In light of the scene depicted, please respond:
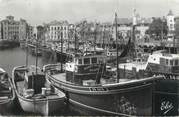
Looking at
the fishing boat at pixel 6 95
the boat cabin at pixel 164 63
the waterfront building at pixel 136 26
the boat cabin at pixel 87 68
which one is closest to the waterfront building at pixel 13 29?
the waterfront building at pixel 136 26

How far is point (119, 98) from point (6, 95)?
18.8 feet

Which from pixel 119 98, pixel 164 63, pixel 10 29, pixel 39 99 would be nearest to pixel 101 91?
pixel 119 98

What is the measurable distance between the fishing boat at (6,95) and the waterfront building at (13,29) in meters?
63.9

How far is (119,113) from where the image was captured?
12789 mm

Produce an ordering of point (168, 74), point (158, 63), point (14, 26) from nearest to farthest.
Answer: point (168, 74), point (158, 63), point (14, 26)

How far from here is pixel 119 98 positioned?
1262 centimetres

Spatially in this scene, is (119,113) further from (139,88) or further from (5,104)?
(5,104)

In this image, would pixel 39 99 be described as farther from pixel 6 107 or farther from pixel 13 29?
pixel 13 29

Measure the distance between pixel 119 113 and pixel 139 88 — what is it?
143cm

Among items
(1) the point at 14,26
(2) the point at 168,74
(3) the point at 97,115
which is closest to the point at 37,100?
(3) the point at 97,115

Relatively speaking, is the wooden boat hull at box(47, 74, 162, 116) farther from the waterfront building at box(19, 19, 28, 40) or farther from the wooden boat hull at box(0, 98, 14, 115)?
the waterfront building at box(19, 19, 28, 40)

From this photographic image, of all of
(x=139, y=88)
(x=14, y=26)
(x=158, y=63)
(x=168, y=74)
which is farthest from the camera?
(x=14, y=26)

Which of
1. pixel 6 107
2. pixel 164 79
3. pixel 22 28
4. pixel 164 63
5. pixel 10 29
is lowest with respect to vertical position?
pixel 6 107

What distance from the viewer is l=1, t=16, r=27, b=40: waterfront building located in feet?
264
